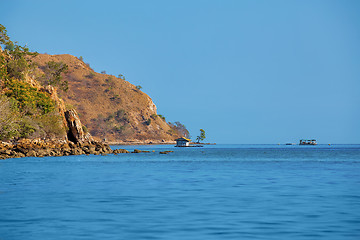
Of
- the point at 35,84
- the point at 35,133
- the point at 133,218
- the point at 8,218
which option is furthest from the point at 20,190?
the point at 35,84

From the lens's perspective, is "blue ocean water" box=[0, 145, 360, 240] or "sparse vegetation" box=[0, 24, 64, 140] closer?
"blue ocean water" box=[0, 145, 360, 240]

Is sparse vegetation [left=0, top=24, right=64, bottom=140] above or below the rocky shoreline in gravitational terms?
above

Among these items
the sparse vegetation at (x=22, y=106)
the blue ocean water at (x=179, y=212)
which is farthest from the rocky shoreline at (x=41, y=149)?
the blue ocean water at (x=179, y=212)

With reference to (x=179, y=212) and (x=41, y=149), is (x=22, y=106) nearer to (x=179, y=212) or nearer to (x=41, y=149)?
(x=41, y=149)

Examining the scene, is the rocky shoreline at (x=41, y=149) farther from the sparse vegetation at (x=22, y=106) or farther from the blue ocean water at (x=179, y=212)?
the blue ocean water at (x=179, y=212)

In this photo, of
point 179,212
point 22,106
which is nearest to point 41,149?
point 22,106

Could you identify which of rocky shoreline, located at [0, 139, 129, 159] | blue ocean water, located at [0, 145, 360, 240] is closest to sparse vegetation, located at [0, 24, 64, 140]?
rocky shoreline, located at [0, 139, 129, 159]

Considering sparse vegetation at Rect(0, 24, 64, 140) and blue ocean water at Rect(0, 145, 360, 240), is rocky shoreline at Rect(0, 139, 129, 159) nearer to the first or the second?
sparse vegetation at Rect(0, 24, 64, 140)

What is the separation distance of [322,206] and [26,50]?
9624 centimetres

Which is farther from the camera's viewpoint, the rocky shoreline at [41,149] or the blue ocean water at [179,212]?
the rocky shoreline at [41,149]

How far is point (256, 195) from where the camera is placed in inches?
969

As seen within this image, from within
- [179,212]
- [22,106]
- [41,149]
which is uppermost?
[22,106]

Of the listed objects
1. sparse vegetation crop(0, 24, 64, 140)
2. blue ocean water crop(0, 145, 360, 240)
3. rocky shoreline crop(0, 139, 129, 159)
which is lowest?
blue ocean water crop(0, 145, 360, 240)

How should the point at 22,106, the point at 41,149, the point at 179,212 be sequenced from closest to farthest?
the point at 179,212 → the point at 41,149 → the point at 22,106
